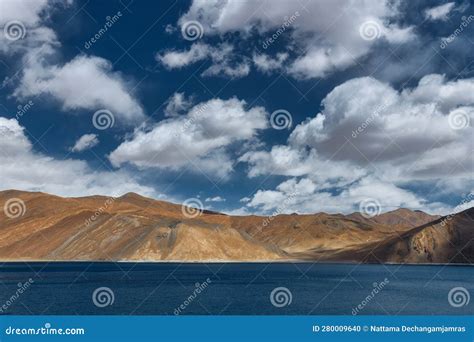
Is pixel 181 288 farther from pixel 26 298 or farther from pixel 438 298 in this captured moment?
pixel 438 298

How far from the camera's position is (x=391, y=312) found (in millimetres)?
63625

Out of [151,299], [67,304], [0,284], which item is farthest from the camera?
[0,284]

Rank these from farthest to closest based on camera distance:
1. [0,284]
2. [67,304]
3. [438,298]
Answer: [0,284], [438,298], [67,304]

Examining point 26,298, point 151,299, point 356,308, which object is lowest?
point 26,298

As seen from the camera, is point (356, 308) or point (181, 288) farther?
point (181, 288)

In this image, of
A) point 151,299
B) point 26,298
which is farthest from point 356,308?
point 26,298

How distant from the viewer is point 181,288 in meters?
91.5

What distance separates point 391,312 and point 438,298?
66.0 feet

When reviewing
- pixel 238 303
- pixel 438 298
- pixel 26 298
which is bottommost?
pixel 26 298

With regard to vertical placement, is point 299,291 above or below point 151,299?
above

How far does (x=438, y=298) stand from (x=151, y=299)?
4458 centimetres
